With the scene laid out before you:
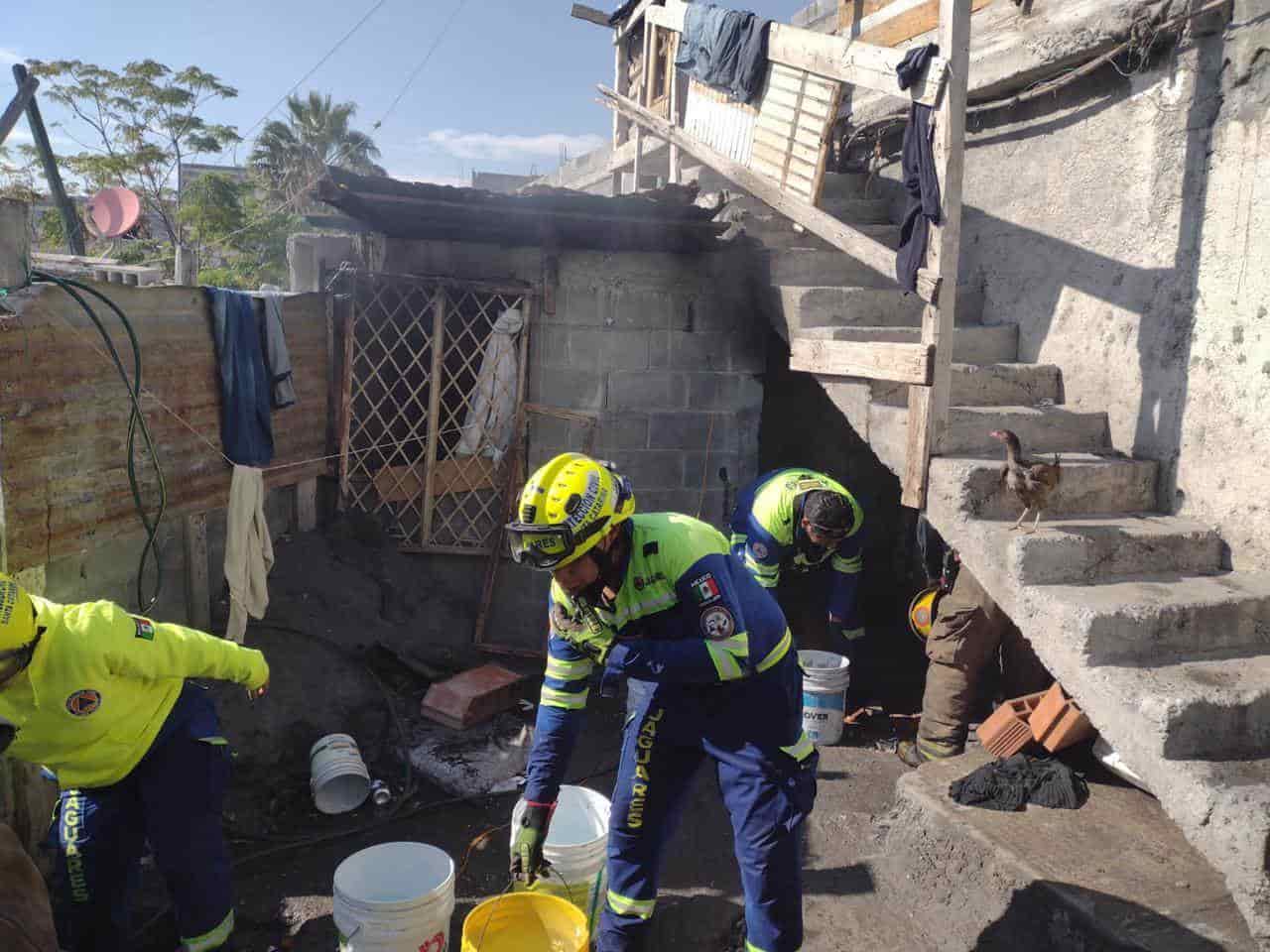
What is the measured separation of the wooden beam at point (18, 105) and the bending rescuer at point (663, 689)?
11220 millimetres

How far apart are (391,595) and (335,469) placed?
45.7 inches

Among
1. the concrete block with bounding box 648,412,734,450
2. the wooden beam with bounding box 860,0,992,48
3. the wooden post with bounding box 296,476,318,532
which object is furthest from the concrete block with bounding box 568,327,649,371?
the wooden beam with bounding box 860,0,992,48

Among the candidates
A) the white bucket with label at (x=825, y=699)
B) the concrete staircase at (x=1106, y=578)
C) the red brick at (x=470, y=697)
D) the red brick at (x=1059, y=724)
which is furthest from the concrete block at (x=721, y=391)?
the red brick at (x=1059, y=724)

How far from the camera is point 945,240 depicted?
14.4ft

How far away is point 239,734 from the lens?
5066mm

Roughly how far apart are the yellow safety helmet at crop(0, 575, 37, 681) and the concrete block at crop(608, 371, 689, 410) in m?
4.90

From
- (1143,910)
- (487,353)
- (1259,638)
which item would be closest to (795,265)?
(487,353)

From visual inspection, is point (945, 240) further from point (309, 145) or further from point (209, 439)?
point (309, 145)

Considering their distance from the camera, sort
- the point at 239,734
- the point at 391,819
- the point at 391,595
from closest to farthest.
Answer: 1. the point at 391,819
2. the point at 239,734
3. the point at 391,595

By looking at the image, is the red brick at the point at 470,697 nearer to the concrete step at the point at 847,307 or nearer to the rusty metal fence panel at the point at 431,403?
the rusty metal fence panel at the point at 431,403

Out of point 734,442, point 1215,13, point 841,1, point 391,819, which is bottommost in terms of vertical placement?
point 391,819

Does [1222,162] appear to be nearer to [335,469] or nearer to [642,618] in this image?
[642,618]

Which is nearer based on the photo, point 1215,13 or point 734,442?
point 1215,13

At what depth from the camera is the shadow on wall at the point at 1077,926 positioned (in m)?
3.19
